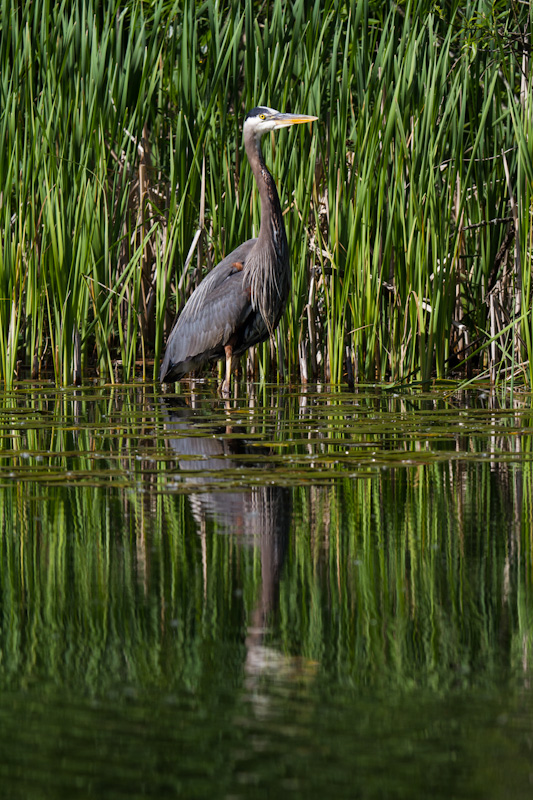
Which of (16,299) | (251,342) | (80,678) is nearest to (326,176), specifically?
(251,342)

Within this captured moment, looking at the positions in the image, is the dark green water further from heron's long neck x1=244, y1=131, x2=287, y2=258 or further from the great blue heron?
heron's long neck x1=244, y1=131, x2=287, y2=258

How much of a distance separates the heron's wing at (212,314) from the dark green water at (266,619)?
7.06ft

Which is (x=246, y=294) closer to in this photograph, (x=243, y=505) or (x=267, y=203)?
(x=267, y=203)

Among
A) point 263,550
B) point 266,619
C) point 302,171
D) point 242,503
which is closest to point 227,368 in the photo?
point 302,171

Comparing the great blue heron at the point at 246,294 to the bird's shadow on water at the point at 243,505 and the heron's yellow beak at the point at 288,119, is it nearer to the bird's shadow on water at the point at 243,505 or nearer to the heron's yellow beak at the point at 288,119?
the heron's yellow beak at the point at 288,119

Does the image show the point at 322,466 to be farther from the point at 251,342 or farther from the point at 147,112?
the point at 147,112

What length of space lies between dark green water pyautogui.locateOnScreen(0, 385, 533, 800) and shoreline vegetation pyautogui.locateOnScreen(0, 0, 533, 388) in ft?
6.48

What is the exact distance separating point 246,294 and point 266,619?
4.37 m

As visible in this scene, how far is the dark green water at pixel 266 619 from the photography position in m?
1.66

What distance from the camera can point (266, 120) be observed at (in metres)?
6.15

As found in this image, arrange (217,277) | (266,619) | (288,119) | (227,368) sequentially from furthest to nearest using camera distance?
(227,368) → (217,277) → (288,119) → (266,619)

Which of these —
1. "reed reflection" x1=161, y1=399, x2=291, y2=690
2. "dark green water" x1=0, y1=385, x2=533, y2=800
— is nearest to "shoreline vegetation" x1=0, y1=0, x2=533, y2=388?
"reed reflection" x1=161, y1=399, x2=291, y2=690

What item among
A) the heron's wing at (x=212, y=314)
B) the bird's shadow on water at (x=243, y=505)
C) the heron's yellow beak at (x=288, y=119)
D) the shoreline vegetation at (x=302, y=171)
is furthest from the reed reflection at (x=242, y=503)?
the heron's yellow beak at (x=288, y=119)

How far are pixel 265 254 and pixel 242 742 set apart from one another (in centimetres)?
478
